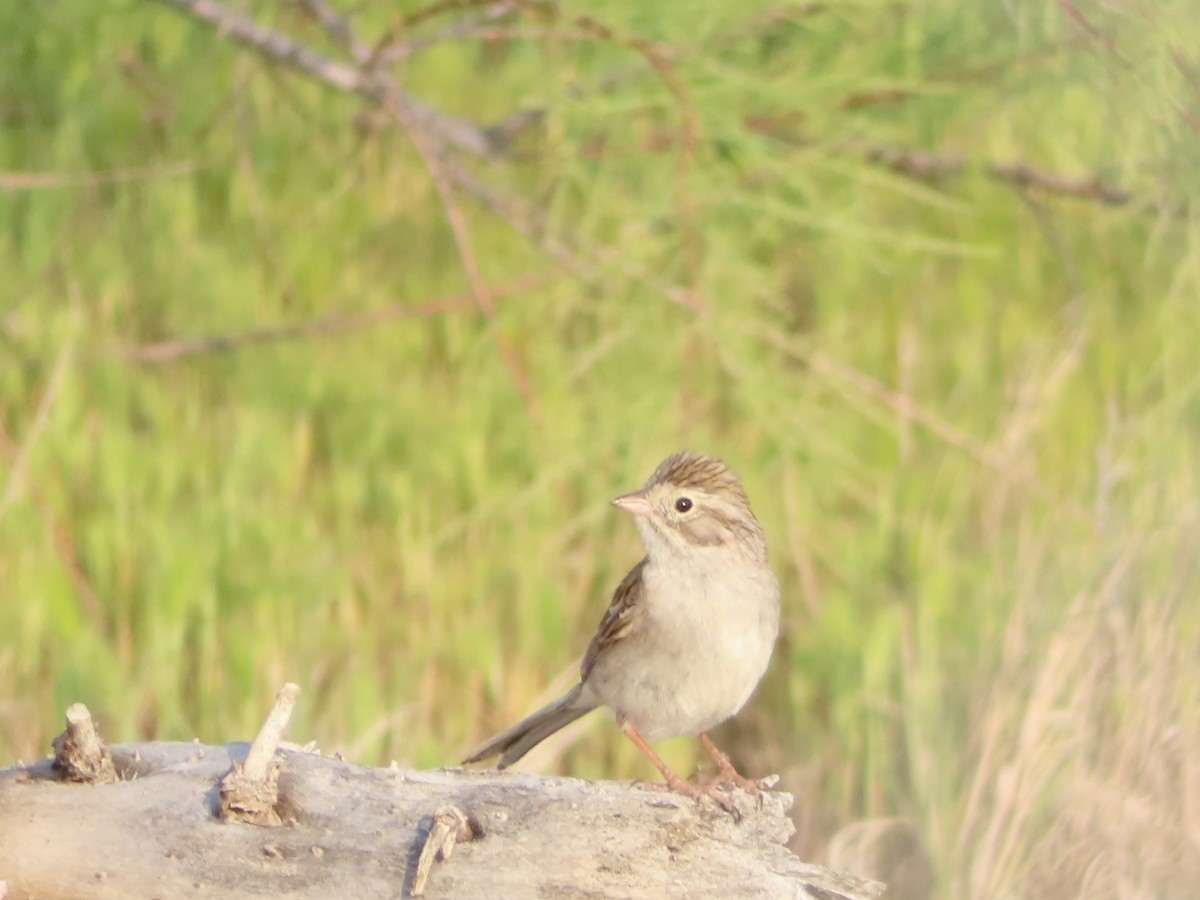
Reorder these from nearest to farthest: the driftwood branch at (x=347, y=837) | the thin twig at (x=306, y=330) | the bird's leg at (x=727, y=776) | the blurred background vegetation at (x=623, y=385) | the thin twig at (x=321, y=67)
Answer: the driftwood branch at (x=347, y=837) < the bird's leg at (x=727, y=776) < the blurred background vegetation at (x=623, y=385) < the thin twig at (x=306, y=330) < the thin twig at (x=321, y=67)

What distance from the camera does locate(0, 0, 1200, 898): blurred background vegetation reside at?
17.9 feet

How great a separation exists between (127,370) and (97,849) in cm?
457

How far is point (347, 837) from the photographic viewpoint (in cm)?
289

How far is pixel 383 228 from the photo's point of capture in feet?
26.6

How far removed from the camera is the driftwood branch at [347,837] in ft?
9.21

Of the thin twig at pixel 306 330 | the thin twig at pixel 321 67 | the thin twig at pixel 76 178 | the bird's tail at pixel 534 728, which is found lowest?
the bird's tail at pixel 534 728

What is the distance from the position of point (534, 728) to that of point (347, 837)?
170 centimetres

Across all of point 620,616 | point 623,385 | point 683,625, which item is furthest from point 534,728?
point 623,385

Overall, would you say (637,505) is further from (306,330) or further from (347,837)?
(306,330)

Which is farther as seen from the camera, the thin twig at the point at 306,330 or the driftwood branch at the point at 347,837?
the thin twig at the point at 306,330

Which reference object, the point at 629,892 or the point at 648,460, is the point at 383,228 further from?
the point at 629,892

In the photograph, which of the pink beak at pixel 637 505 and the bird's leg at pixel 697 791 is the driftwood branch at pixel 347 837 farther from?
the pink beak at pixel 637 505

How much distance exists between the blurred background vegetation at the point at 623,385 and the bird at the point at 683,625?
113cm

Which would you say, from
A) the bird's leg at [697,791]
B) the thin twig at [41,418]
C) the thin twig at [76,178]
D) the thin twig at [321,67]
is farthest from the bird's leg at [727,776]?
the thin twig at [76,178]
